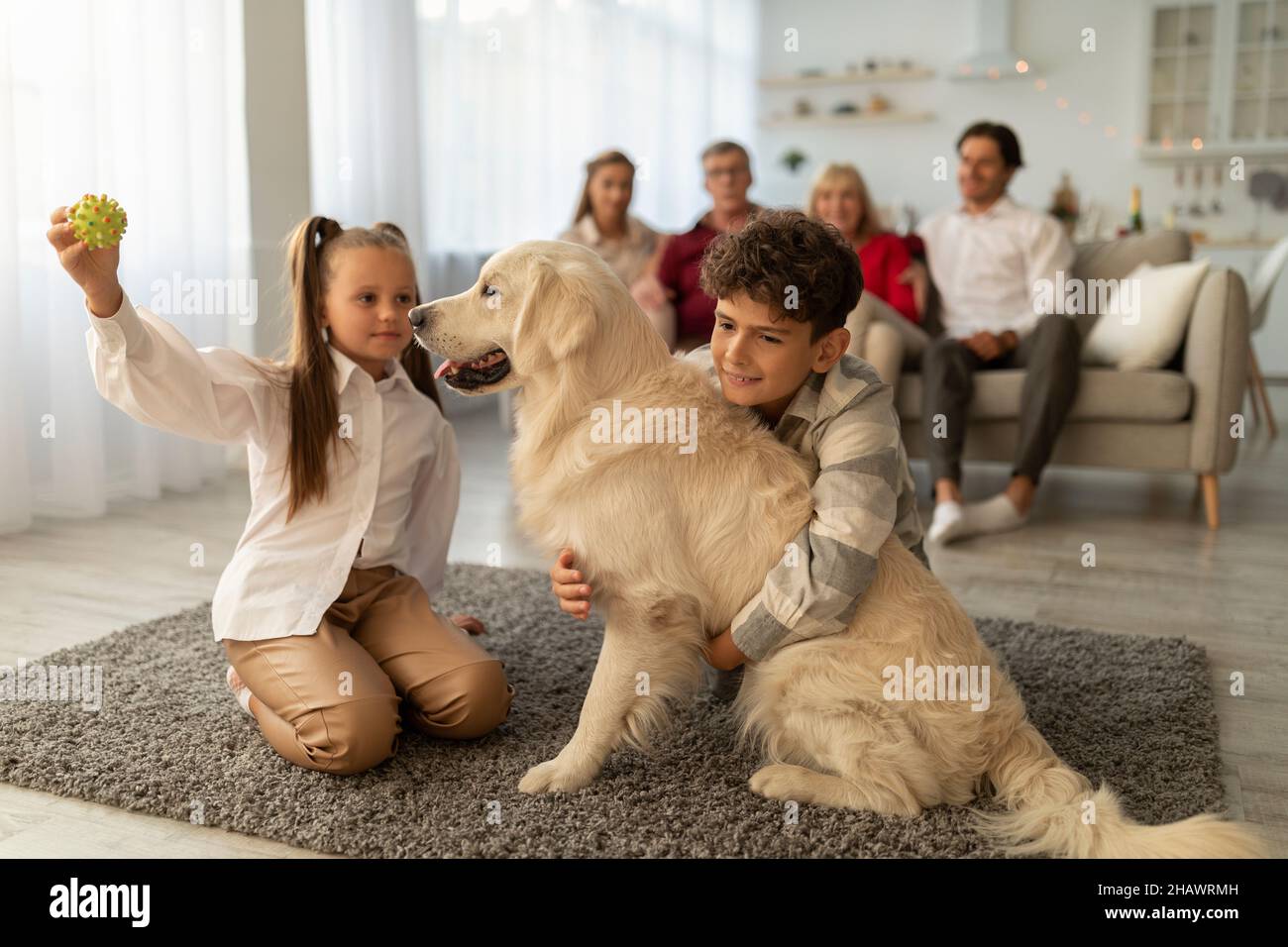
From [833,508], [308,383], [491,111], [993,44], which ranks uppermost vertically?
[993,44]

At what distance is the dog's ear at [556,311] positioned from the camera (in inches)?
61.4

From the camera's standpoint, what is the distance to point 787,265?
1583 millimetres

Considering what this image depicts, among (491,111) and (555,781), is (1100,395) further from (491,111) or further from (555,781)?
(491,111)

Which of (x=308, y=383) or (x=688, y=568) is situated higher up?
(x=308, y=383)

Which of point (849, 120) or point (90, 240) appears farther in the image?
point (849, 120)

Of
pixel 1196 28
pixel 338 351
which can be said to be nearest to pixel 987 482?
pixel 338 351

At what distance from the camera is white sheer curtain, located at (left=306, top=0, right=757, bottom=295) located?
4.84 m

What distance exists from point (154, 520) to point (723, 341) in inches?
98.8

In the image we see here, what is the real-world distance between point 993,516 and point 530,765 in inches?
87.4

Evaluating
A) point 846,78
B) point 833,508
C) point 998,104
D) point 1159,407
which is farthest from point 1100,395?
point 846,78

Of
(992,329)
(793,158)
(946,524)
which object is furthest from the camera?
(793,158)

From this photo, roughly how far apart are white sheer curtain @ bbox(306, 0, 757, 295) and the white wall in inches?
47.3

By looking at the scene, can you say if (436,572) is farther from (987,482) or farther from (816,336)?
(987,482)

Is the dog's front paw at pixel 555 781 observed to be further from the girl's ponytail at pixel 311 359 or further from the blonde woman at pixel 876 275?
the blonde woman at pixel 876 275
